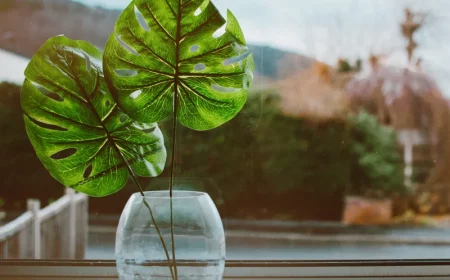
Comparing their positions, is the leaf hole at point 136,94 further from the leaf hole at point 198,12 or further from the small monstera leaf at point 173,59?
the leaf hole at point 198,12

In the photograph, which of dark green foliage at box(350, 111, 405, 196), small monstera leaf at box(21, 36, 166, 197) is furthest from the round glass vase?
dark green foliage at box(350, 111, 405, 196)

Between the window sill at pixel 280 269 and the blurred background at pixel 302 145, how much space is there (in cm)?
6

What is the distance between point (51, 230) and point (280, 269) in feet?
1.57

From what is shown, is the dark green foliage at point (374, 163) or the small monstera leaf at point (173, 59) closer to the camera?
the small monstera leaf at point (173, 59)

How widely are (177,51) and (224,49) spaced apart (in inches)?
2.7

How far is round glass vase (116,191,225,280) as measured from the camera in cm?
81

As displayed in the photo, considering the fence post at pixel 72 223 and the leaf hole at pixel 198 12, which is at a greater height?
the leaf hole at pixel 198 12

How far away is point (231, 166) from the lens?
A: 116 cm

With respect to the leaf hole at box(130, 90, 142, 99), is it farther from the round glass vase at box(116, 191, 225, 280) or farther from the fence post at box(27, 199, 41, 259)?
the fence post at box(27, 199, 41, 259)

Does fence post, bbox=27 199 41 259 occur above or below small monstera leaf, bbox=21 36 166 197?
below

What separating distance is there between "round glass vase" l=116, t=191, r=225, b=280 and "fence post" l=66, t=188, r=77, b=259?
36 cm

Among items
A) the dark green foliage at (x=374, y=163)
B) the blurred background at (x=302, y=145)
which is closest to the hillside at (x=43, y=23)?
the blurred background at (x=302, y=145)

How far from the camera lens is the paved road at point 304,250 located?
116cm

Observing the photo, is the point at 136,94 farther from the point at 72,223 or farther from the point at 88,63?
the point at 72,223
